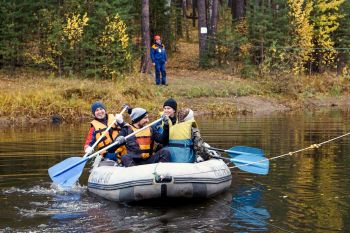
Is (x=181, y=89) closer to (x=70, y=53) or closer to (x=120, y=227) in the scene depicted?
(x=70, y=53)

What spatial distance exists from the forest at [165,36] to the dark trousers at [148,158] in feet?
51.3

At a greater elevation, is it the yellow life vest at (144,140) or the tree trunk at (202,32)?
the tree trunk at (202,32)

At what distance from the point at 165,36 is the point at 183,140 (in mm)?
23904

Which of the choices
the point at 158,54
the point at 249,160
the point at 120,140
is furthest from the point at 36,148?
the point at 158,54

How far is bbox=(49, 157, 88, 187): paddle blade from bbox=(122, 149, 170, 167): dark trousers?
0.84m

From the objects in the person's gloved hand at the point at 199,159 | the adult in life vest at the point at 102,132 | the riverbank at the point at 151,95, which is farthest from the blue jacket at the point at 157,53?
the person's gloved hand at the point at 199,159

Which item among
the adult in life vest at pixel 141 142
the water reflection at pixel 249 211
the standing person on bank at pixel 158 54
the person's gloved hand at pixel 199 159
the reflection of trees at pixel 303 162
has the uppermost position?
the standing person on bank at pixel 158 54

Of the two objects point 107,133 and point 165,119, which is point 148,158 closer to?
point 165,119

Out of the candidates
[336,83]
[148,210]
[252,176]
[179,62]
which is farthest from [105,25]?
[148,210]

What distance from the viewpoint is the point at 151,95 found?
23562 millimetres

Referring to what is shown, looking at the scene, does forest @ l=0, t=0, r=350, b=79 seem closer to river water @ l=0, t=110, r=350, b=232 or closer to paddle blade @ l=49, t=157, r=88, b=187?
river water @ l=0, t=110, r=350, b=232

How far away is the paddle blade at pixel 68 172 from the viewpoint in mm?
10109

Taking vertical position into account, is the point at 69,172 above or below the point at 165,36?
below

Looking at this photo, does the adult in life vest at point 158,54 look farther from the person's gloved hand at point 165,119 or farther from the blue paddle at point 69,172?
the person's gloved hand at point 165,119
